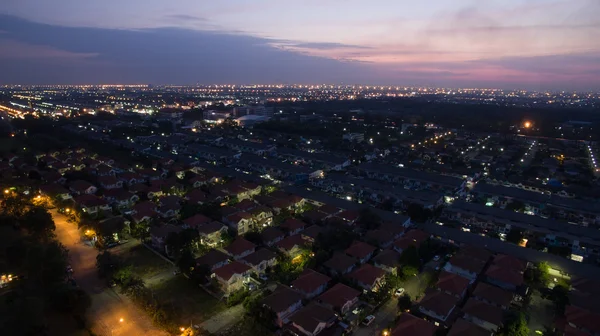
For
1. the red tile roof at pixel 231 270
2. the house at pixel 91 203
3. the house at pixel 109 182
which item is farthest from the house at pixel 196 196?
the red tile roof at pixel 231 270

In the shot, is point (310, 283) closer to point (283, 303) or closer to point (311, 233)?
point (283, 303)

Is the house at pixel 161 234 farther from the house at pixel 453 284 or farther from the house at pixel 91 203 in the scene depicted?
the house at pixel 453 284

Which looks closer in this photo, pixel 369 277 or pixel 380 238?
pixel 369 277

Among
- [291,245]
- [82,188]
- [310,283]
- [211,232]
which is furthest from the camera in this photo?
[82,188]

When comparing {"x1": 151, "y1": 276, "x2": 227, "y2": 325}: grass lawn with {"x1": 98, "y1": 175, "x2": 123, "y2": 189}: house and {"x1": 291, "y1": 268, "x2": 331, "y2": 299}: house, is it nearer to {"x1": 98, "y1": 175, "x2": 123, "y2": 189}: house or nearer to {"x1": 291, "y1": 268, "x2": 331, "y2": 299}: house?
{"x1": 291, "y1": 268, "x2": 331, "y2": 299}: house

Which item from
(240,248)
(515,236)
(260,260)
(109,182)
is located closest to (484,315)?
(515,236)

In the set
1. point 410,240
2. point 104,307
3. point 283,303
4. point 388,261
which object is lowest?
point 104,307

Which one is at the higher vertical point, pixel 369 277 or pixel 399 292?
pixel 369 277
